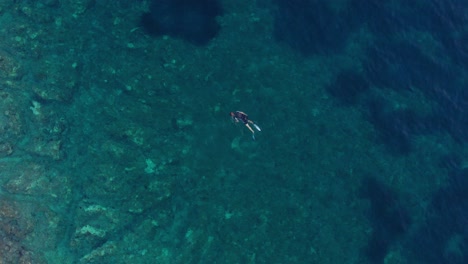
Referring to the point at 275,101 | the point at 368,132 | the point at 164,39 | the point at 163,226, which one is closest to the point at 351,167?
the point at 368,132

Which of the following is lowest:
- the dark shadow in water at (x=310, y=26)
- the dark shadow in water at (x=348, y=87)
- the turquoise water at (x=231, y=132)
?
the turquoise water at (x=231, y=132)

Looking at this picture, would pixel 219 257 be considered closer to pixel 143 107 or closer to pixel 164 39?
pixel 143 107

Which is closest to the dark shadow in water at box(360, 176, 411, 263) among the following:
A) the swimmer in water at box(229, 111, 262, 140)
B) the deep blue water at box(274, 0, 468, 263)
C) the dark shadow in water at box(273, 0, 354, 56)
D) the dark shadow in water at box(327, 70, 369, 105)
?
the deep blue water at box(274, 0, 468, 263)

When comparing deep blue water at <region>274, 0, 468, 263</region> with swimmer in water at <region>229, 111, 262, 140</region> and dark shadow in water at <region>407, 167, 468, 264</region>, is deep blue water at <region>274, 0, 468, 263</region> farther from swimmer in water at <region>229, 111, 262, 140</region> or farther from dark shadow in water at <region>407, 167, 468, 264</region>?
swimmer in water at <region>229, 111, 262, 140</region>

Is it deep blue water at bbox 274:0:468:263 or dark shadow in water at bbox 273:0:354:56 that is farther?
dark shadow in water at bbox 273:0:354:56

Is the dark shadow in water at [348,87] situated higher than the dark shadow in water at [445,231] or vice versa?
the dark shadow in water at [348,87]

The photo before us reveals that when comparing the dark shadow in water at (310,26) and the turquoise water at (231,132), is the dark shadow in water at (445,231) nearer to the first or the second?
the turquoise water at (231,132)

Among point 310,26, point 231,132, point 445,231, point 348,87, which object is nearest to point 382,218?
point 445,231

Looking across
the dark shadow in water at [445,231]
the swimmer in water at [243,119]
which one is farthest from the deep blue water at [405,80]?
the swimmer in water at [243,119]
